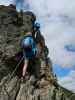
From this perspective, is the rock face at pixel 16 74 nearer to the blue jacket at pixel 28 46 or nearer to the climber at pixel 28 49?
the climber at pixel 28 49

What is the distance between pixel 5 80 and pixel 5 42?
9.13 m

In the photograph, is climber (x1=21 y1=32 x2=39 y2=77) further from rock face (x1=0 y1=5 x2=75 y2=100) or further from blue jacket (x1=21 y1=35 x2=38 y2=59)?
rock face (x1=0 y1=5 x2=75 y2=100)

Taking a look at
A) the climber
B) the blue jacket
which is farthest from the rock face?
the blue jacket

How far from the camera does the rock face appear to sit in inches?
1078

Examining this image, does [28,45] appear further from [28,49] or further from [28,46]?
[28,49]

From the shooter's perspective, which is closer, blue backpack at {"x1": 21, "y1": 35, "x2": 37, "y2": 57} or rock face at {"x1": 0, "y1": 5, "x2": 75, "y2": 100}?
blue backpack at {"x1": 21, "y1": 35, "x2": 37, "y2": 57}

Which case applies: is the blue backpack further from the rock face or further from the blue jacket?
the rock face

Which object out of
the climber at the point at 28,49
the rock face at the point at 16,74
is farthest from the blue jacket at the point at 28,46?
the rock face at the point at 16,74

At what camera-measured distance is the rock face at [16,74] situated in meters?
27.4

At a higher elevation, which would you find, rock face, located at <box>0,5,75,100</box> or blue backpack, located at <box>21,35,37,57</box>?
blue backpack, located at <box>21,35,37,57</box>

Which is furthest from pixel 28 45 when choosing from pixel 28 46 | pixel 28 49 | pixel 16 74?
pixel 16 74

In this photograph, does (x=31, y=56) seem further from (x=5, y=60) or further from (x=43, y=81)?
(x=5, y=60)

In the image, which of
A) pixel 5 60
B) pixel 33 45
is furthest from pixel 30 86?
pixel 5 60

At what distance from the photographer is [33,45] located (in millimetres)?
26516
